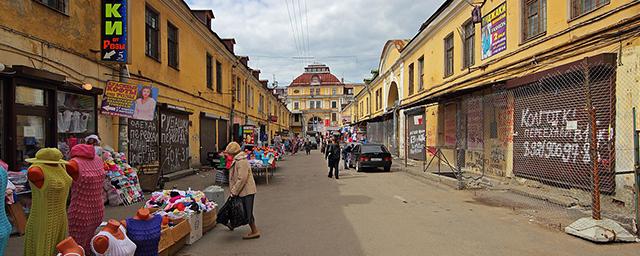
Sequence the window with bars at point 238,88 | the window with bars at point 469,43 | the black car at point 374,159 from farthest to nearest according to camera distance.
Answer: the window with bars at point 238,88 < the black car at point 374,159 < the window with bars at point 469,43

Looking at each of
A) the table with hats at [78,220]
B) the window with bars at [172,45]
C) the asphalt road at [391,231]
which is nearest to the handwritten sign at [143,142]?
the window with bars at [172,45]

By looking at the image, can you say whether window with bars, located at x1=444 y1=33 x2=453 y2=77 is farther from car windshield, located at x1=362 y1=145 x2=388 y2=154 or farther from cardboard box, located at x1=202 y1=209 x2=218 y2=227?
cardboard box, located at x1=202 y1=209 x2=218 y2=227

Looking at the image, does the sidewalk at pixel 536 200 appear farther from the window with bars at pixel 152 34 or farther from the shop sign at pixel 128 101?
the window with bars at pixel 152 34

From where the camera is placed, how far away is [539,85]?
422 inches

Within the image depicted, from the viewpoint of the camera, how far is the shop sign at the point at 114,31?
34.1 ft

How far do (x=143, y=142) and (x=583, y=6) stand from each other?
12.7 meters

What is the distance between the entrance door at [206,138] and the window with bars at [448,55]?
11488mm

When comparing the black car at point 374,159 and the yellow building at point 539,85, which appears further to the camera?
the black car at point 374,159

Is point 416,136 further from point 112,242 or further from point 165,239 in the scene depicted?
point 112,242

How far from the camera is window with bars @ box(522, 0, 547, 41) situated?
36.7 ft

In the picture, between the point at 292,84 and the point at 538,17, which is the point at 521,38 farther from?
the point at 292,84

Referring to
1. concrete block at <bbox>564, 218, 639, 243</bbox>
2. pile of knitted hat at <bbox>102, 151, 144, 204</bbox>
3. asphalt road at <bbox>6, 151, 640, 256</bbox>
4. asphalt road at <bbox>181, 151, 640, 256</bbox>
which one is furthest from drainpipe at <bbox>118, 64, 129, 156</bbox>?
concrete block at <bbox>564, 218, 639, 243</bbox>

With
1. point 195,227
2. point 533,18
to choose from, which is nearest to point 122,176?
point 195,227

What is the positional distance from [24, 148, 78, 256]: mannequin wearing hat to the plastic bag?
2891 millimetres
